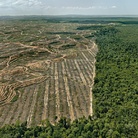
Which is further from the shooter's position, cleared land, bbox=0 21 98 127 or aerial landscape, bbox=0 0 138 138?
cleared land, bbox=0 21 98 127

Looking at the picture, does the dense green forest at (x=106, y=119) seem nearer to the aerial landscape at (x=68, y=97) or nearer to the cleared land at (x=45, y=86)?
the aerial landscape at (x=68, y=97)

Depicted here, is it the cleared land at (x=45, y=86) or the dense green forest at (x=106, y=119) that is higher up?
the dense green forest at (x=106, y=119)

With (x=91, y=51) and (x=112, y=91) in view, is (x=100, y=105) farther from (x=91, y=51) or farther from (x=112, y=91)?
(x=91, y=51)

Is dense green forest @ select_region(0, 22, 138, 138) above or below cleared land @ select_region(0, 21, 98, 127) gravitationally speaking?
above

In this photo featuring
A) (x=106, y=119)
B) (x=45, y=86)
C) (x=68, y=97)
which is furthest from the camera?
(x=45, y=86)

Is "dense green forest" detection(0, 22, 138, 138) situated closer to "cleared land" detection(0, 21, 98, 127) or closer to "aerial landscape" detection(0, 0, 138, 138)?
"aerial landscape" detection(0, 0, 138, 138)

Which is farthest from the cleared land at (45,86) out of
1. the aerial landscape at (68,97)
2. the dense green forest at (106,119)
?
the dense green forest at (106,119)

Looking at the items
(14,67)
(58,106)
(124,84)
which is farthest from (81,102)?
(14,67)

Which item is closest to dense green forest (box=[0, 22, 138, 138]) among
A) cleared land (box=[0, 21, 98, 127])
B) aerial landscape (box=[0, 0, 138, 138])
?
aerial landscape (box=[0, 0, 138, 138])

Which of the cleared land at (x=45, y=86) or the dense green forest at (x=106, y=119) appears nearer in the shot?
the dense green forest at (x=106, y=119)

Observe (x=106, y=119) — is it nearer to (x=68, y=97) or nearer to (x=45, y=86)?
(x=68, y=97)

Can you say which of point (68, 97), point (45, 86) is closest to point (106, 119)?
point (68, 97)
